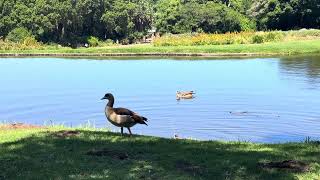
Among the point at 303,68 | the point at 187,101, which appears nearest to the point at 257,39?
the point at 303,68

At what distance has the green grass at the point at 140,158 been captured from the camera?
8.72 meters

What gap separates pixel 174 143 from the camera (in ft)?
37.5

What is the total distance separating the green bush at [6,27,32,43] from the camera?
287 ft

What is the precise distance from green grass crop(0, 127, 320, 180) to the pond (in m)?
5.94

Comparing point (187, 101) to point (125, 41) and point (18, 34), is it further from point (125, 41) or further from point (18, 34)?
point (125, 41)

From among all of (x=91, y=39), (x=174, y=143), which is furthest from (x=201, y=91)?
(x=91, y=39)

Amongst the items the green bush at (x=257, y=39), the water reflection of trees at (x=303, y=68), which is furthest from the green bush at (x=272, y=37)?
the water reflection of trees at (x=303, y=68)

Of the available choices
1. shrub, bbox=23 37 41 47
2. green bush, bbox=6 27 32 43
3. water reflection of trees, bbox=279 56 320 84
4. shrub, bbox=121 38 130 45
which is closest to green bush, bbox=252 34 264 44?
water reflection of trees, bbox=279 56 320 84

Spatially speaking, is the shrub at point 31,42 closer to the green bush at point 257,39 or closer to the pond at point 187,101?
the green bush at point 257,39

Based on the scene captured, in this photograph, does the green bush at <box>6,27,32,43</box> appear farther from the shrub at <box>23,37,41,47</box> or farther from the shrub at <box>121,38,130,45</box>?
the shrub at <box>121,38,130,45</box>

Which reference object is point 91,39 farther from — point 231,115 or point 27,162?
point 27,162

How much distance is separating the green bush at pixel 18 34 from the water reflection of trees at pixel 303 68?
50813mm

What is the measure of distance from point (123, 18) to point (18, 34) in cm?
1742

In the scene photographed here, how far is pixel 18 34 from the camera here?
88.4 m
